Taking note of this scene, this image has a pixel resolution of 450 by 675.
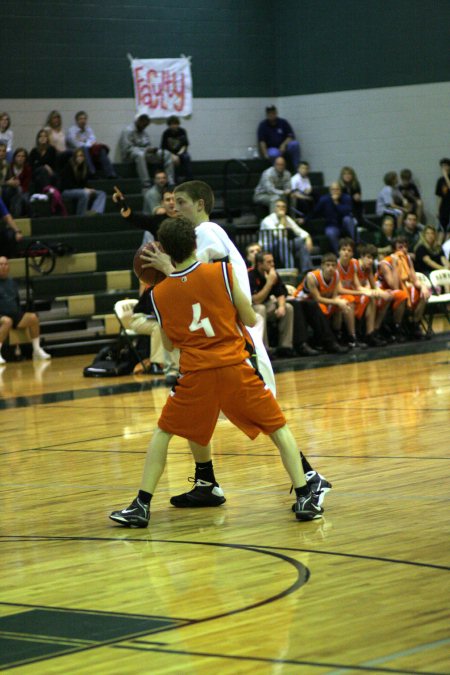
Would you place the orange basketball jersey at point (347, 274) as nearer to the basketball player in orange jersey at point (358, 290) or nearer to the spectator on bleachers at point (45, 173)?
the basketball player in orange jersey at point (358, 290)

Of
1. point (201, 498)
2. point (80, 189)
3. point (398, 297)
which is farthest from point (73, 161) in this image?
point (201, 498)

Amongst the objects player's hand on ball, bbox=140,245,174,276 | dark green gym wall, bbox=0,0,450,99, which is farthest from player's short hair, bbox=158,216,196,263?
dark green gym wall, bbox=0,0,450,99

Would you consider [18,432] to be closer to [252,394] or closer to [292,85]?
[252,394]

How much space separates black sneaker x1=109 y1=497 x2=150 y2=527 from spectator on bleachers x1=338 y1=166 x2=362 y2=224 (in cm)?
1447

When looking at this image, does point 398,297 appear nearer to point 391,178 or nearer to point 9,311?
point 9,311

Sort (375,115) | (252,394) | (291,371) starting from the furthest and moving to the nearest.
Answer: (375,115)
(291,371)
(252,394)

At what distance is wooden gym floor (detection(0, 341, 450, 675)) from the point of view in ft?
11.9

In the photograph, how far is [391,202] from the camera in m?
20.3

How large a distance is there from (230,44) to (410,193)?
164 inches

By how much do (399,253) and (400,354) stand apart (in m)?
2.00

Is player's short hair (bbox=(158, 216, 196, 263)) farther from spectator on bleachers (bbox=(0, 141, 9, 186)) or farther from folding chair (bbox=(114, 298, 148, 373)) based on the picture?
spectator on bleachers (bbox=(0, 141, 9, 186))

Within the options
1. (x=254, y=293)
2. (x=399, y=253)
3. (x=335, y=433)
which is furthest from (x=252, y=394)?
(x=399, y=253)

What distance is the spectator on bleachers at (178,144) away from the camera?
64.2 ft

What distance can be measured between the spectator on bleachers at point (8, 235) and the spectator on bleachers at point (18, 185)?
3.04 ft
